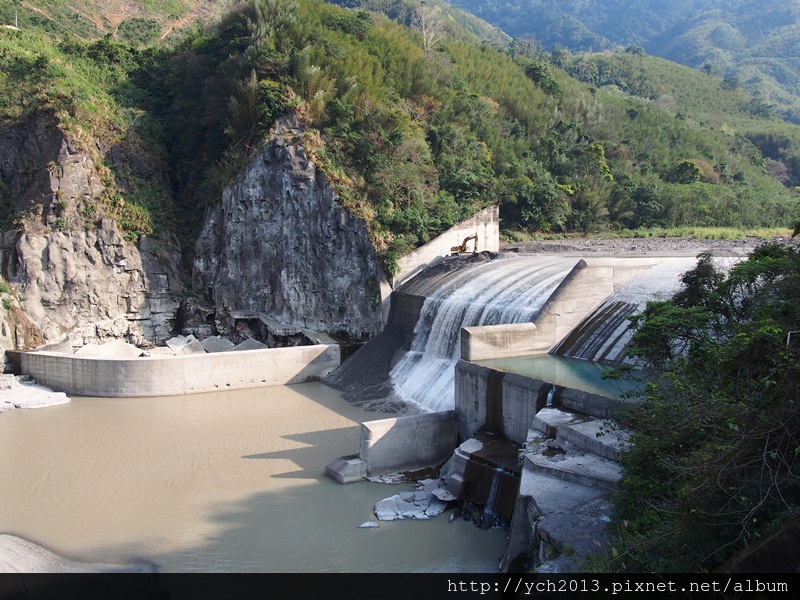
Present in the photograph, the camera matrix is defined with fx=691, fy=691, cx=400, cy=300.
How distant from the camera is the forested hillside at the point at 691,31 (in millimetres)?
92500

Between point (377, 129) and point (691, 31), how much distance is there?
108581mm

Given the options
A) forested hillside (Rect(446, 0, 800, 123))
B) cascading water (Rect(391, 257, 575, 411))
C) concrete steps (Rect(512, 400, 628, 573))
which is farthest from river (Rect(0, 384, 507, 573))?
forested hillside (Rect(446, 0, 800, 123))

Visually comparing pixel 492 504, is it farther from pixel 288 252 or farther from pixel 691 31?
pixel 691 31

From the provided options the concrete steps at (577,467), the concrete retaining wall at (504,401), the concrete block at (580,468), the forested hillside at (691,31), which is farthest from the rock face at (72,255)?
the forested hillside at (691,31)

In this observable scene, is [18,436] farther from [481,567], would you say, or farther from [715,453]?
[715,453]

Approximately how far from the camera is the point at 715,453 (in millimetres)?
7484

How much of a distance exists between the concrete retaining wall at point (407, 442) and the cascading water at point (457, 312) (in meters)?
1.88

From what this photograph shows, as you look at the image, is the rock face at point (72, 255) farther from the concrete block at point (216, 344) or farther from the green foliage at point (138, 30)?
the green foliage at point (138, 30)

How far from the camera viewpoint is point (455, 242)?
1143 inches

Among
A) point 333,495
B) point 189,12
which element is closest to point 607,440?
point 333,495

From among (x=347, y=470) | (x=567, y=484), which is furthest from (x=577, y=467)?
(x=347, y=470)

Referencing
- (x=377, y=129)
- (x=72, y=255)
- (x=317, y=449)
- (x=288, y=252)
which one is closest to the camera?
(x=317, y=449)

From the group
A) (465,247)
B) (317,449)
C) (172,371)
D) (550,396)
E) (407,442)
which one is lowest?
(317,449)

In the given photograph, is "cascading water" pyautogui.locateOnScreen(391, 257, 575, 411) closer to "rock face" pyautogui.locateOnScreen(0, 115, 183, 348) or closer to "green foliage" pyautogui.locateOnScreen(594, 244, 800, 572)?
"green foliage" pyautogui.locateOnScreen(594, 244, 800, 572)
